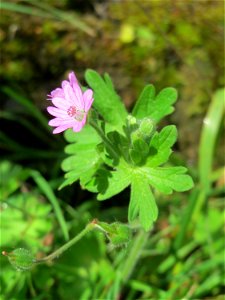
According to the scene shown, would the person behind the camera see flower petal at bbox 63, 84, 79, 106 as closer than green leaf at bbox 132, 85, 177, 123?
Yes

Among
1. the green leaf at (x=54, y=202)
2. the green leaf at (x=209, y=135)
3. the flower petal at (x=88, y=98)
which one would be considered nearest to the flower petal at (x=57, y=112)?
the flower petal at (x=88, y=98)

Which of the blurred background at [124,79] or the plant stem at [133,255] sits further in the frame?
the blurred background at [124,79]

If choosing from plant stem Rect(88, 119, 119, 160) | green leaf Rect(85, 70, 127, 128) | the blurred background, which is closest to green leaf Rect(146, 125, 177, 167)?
plant stem Rect(88, 119, 119, 160)

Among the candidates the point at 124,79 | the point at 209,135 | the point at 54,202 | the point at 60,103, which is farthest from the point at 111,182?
the point at 124,79

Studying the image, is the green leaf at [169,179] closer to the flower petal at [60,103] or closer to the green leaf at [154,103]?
the green leaf at [154,103]

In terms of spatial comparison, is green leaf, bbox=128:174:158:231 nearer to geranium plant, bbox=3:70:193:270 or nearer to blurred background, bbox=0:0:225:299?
geranium plant, bbox=3:70:193:270

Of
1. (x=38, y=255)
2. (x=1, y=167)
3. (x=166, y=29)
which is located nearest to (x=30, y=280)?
(x=38, y=255)

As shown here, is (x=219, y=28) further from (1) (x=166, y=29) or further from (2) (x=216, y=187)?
(2) (x=216, y=187)
